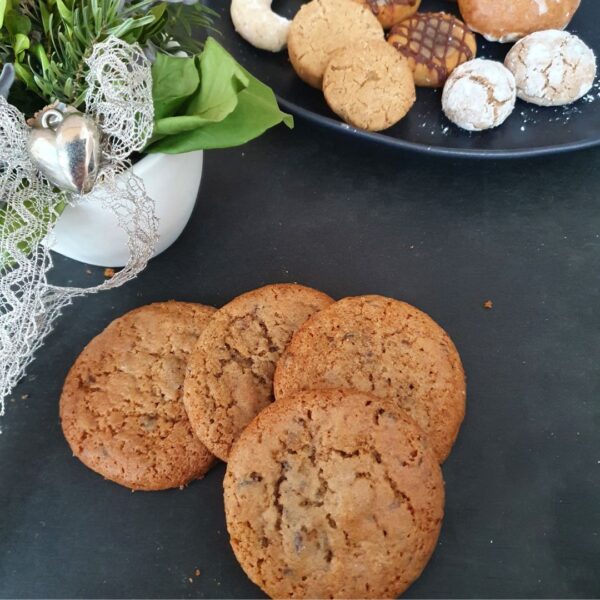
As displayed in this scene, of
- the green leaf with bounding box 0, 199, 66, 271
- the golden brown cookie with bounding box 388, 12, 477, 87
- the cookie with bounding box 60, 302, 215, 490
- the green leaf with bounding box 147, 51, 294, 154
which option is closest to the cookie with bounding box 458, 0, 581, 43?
the golden brown cookie with bounding box 388, 12, 477, 87

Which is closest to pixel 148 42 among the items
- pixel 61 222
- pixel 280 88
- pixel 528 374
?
pixel 61 222

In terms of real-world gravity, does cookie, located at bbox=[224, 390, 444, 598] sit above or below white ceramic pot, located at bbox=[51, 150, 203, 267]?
below

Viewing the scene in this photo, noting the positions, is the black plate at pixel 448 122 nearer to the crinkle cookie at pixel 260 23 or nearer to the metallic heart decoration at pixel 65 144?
the crinkle cookie at pixel 260 23

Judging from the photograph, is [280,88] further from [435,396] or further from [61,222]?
[435,396]

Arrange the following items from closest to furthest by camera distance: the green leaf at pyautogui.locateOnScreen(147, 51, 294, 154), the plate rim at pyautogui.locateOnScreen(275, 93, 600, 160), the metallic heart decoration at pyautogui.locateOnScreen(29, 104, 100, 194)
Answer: the metallic heart decoration at pyautogui.locateOnScreen(29, 104, 100, 194), the green leaf at pyautogui.locateOnScreen(147, 51, 294, 154), the plate rim at pyautogui.locateOnScreen(275, 93, 600, 160)

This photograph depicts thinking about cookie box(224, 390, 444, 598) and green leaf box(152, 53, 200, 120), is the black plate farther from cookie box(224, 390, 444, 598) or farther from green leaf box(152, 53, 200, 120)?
cookie box(224, 390, 444, 598)

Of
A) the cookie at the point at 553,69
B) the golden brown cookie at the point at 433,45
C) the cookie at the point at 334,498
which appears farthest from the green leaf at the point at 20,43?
the cookie at the point at 553,69

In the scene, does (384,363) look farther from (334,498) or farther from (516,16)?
(516,16)
